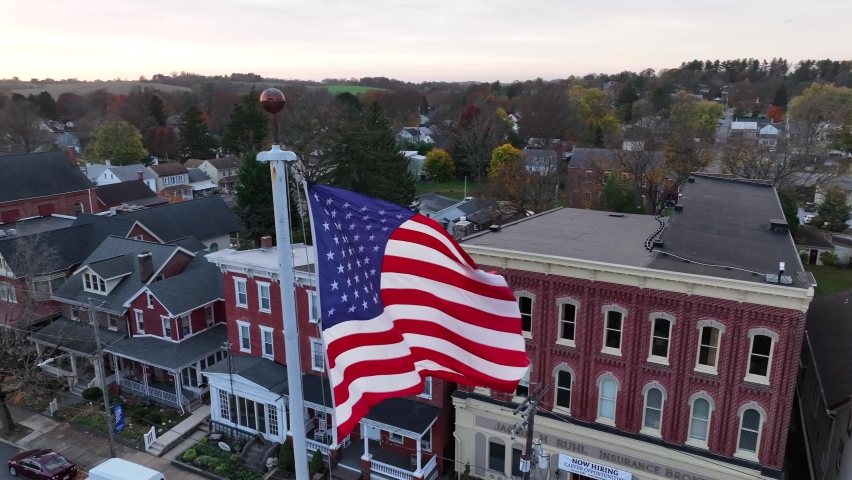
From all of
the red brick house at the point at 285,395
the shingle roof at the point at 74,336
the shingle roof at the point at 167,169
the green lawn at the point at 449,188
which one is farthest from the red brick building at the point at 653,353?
the shingle roof at the point at 167,169

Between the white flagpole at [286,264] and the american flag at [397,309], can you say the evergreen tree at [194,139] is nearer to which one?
the american flag at [397,309]

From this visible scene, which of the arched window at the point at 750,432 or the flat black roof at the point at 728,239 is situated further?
the flat black roof at the point at 728,239

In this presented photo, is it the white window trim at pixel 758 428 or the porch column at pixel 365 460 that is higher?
the white window trim at pixel 758 428

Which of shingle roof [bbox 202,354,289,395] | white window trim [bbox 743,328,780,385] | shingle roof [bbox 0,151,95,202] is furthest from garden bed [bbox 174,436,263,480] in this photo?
shingle roof [bbox 0,151,95,202]

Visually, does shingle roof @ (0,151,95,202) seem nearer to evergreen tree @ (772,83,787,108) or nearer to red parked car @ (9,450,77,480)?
red parked car @ (9,450,77,480)

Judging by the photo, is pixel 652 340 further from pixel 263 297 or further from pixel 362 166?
pixel 362 166

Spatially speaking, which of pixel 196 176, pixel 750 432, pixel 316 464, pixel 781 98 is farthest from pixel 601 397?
pixel 781 98
